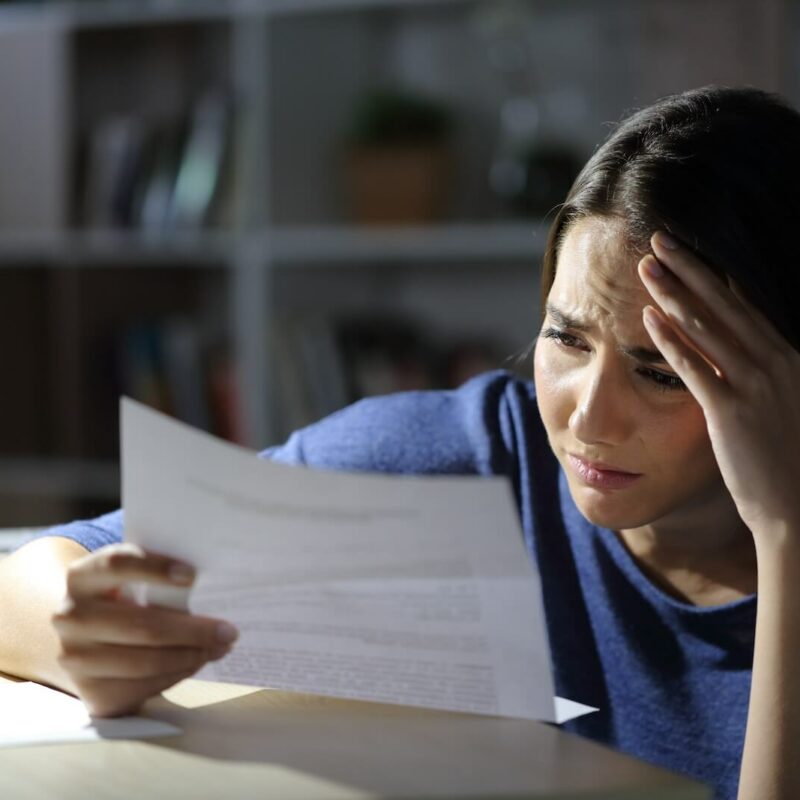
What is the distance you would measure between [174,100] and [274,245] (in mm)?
641

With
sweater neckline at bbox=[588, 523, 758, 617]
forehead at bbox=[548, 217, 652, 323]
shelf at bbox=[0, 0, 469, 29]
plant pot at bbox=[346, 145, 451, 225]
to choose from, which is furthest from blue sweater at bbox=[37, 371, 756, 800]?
shelf at bbox=[0, 0, 469, 29]

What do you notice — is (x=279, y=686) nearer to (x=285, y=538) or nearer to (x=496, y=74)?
(x=285, y=538)

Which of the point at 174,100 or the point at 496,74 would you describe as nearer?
the point at 496,74

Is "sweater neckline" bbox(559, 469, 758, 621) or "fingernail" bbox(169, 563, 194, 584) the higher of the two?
"fingernail" bbox(169, 563, 194, 584)

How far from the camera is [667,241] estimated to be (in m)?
0.97

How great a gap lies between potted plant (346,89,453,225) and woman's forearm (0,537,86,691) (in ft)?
6.52

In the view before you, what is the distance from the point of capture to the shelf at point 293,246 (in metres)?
2.81

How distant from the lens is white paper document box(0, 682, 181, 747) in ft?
2.56

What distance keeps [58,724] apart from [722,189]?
588 mm

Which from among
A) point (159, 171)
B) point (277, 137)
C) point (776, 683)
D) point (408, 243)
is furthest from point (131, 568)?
point (159, 171)

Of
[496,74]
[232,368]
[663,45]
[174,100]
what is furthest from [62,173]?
[663,45]

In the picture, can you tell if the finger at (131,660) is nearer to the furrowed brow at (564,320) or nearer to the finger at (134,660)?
the finger at (134,660)

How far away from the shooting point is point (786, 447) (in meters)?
0.97

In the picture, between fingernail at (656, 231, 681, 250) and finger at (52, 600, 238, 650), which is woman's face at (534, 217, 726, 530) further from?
finger at (52, 600, 238, 650)
